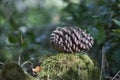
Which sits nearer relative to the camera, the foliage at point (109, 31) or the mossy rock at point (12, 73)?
the mossy rock at point (12, 73)

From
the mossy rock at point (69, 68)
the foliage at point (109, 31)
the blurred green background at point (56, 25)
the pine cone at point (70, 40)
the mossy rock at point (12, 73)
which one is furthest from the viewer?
the blurred green background at point (56, 25)

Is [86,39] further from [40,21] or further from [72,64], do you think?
[40,21]

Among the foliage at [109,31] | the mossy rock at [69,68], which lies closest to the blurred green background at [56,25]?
the foliage at [109,31]

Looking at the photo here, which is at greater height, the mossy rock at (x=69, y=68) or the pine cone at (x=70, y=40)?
the pine cone at (x=70, y=40)

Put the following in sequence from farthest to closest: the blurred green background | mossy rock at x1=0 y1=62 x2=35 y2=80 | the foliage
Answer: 1. the blurred green background
2. the foliage
3. mossy rock at x1=0 y1=62 x2=35 y2=80

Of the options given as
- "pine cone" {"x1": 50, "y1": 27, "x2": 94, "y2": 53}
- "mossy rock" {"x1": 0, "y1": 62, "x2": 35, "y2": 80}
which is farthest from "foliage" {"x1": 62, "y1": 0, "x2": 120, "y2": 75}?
"mossy rock" {"x1": 0, "y1": 62, "x2": 35, "y2": 80}

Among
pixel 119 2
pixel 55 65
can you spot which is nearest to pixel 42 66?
pixel 55 65

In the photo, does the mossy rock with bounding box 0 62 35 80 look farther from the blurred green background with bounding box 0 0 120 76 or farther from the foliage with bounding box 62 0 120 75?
the foliage with bounding box 62 0 120 75

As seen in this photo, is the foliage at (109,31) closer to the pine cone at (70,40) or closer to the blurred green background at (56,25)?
the blurred green background at (56,25)
